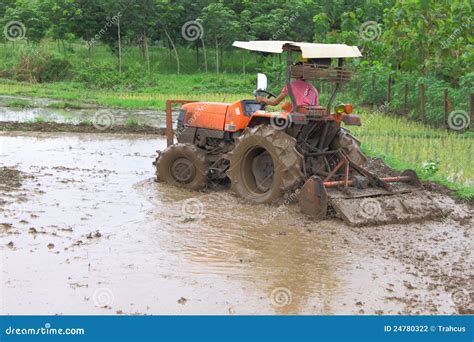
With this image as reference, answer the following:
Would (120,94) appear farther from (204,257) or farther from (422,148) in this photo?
(204,257)

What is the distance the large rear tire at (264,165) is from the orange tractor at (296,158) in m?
0.01

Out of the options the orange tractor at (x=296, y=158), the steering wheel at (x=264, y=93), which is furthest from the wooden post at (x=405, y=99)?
the steering wheel at (x=264, y=93)

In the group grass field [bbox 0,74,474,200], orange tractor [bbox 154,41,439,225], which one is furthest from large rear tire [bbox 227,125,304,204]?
grass field [bbox 0,74,474,200]

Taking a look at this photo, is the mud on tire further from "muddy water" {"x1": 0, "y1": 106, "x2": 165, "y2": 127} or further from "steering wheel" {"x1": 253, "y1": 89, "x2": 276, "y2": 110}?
"muddy water" {"x1": 0, "y1": 106, "x2": 165, "y2": 127}

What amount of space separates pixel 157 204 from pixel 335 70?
8.95 feet

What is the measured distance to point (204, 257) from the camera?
20.7 feet

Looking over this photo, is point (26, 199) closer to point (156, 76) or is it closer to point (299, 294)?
point (299, 294)

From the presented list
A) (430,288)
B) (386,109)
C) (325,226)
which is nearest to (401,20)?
(386,109)

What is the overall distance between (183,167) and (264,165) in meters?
1.30

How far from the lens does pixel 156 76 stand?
3114cm

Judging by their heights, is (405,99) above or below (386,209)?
above

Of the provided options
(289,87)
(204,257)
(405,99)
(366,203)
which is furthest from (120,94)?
(204,257)

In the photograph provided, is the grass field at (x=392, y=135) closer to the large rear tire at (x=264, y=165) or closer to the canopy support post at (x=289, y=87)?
the large rear tire at (x=264, y=165)

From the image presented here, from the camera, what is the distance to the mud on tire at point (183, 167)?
9.13 m
